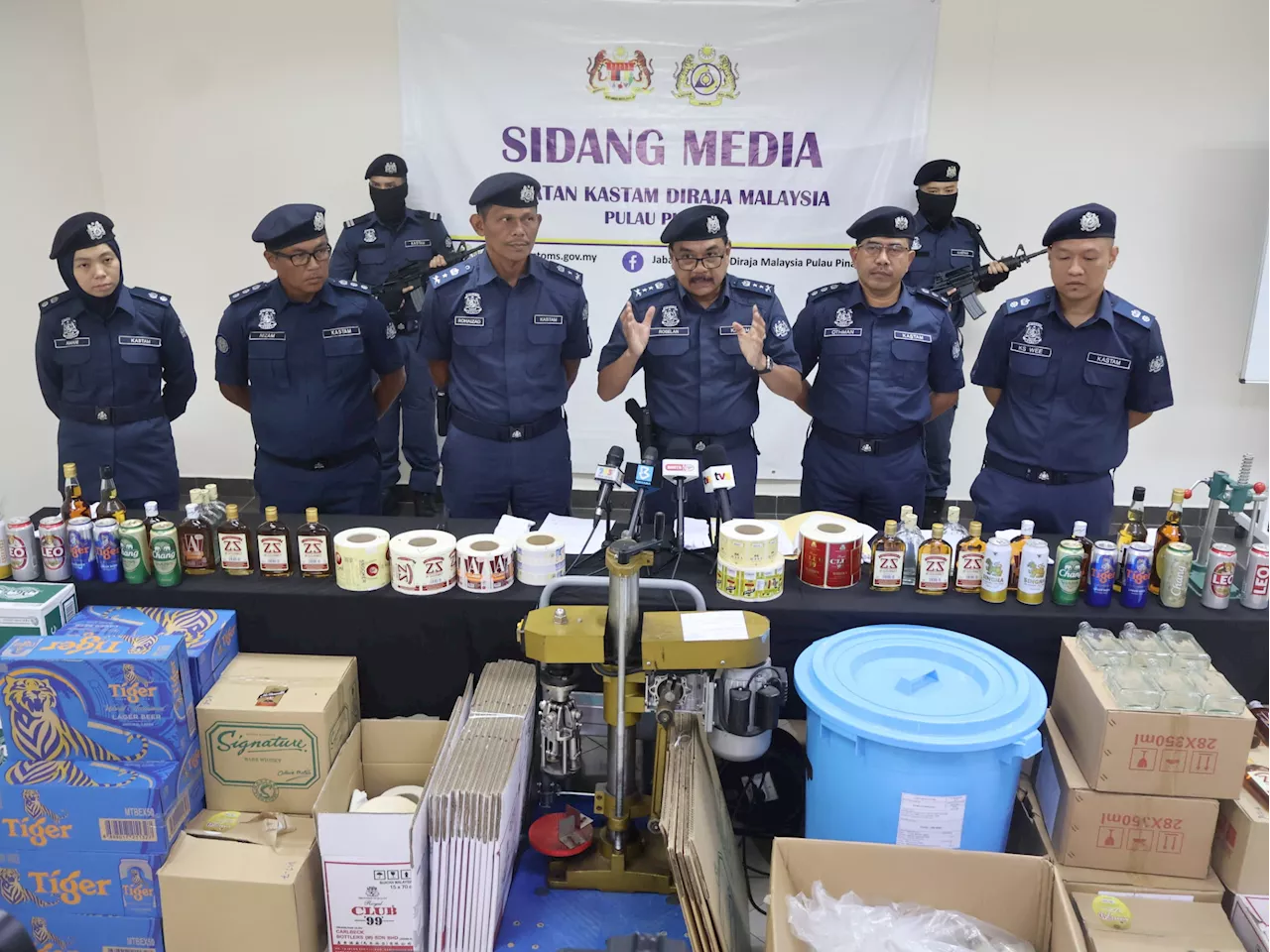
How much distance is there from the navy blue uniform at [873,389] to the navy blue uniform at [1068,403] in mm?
233

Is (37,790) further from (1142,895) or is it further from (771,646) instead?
(1142,895)

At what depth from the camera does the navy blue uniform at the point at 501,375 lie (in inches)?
123

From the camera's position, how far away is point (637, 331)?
302 centimetres

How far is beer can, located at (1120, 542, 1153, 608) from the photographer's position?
2.10 metres

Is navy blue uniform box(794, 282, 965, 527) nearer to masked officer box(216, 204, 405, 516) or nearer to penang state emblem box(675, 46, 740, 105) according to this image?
masked officer box(216, 204, 405, 516)

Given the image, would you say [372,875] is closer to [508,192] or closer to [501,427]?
[501,427]

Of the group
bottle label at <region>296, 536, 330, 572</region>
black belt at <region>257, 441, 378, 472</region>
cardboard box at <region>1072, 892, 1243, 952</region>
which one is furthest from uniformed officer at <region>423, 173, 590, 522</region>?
cardboard box at <region>1072, 892, 1243, 952</region>

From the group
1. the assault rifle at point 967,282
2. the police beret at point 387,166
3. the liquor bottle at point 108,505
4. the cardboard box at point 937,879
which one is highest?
the police beret at point 387,166

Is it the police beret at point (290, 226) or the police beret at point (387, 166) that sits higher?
the police beret at point (387, 166)

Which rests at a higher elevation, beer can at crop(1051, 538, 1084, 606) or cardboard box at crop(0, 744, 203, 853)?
beer can at crop(1051, 538, 1084, 606)

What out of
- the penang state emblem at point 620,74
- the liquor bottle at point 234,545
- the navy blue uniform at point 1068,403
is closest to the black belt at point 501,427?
the liquor bottle at point 234,545

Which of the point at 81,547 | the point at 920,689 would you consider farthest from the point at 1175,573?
the point at 81,547

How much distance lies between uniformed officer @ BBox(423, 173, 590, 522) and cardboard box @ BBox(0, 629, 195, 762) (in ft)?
4.58

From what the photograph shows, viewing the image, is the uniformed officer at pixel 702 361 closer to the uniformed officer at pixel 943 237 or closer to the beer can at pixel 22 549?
the uniformed officer at pixel 943 237
